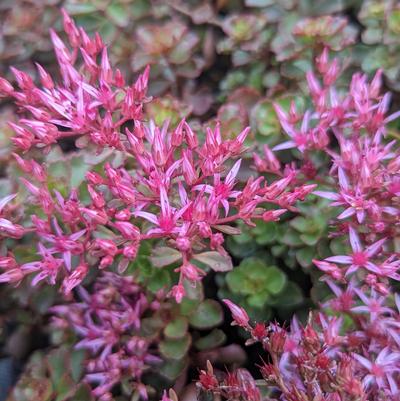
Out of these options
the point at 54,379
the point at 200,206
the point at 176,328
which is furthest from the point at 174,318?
the point at 200,206

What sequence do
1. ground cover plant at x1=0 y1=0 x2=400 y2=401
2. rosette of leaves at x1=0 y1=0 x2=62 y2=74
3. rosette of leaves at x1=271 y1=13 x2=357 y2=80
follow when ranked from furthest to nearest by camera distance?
rosette of leaves at x1=0 y1=0 x2=62 y2=74
rosette of leaves at x1=271 y1=13 x2=357 y2=80
ground cover plant at x1=0 y1=0 x2=400 y2=401

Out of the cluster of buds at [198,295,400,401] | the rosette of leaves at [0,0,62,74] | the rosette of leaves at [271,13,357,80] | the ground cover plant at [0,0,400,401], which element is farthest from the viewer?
the rosette of leaves at [0,0,62,74]

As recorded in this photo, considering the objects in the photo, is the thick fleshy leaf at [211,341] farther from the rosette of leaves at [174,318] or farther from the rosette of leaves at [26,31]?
the rosette of leaves at [26,31]

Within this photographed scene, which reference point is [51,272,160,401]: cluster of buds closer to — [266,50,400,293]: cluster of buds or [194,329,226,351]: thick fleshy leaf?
[194,329,226,351]: thick fleshy leaf

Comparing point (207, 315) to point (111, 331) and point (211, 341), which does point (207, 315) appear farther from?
point (111, 331)

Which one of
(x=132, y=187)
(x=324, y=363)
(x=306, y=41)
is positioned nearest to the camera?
(x=324, y=363)

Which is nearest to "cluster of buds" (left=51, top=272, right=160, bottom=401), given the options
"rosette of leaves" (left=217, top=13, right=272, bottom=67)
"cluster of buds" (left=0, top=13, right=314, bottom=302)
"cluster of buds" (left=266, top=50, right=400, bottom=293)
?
"cluster of buds" (left=0, top=13, right=314, bottom=302)
